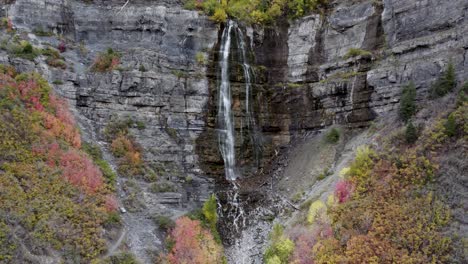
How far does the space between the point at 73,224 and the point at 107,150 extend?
28.0ft

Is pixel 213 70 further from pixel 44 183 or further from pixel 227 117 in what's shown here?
pixel 44 183

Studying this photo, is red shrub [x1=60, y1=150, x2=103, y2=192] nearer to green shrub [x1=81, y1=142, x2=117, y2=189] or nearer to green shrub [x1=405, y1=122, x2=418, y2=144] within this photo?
green shrub [x1=81, y1=142, x2=117, y2=189]

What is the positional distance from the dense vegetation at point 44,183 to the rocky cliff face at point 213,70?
2.57 metres

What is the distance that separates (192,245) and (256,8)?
24.6 m

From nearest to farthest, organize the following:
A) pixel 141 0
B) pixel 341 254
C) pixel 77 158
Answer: pixel 341 254
pixel 77 158
pixel 141 0

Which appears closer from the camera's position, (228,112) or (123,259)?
(123,259)

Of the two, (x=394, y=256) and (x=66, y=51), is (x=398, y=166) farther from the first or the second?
(x=66, y=51)

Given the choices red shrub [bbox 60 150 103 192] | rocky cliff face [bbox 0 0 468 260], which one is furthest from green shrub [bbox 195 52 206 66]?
red shrub [bbox 60 150 103 192]

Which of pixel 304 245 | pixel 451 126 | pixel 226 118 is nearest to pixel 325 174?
pixel 304 245

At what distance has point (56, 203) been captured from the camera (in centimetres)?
2022

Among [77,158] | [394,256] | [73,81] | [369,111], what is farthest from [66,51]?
[394,256]

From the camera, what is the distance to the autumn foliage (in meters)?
21.8

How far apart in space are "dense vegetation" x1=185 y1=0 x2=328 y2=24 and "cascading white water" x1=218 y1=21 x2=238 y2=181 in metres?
2.57

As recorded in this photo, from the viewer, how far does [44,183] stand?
68.3 ft
